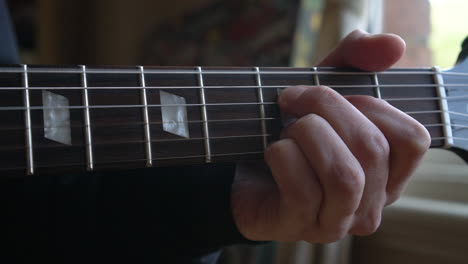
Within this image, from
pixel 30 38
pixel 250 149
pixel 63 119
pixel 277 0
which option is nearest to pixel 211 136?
pixel 250 149

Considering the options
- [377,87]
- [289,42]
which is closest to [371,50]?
[377,87]

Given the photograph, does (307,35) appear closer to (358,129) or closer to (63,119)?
(358,129)

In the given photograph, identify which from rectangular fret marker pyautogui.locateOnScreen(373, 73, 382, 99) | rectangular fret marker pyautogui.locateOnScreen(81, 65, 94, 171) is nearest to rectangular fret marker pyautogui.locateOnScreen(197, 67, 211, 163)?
rectangular fret marker pyautogui.locateOnScreen(81, 65, 94, 171)

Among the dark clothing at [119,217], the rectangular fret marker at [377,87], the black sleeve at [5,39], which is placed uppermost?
the black sleeve at [5,39]

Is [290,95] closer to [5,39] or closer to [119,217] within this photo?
[119,217]

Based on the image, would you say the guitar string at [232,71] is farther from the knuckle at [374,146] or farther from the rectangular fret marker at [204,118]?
the knuckle at [374,146]

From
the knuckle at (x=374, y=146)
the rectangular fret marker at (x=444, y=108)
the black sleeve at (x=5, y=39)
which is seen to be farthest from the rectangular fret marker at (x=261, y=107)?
the black sleeve at (x=5, y=39)
